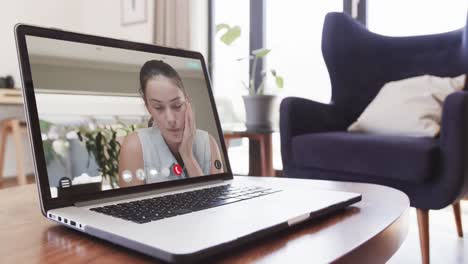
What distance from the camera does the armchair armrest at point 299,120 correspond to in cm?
158

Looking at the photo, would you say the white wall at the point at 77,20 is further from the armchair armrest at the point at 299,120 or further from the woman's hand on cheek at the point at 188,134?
the woman's hand on cheek at the point at 188,134

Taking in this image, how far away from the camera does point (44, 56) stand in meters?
0.49

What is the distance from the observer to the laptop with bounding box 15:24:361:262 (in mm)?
357

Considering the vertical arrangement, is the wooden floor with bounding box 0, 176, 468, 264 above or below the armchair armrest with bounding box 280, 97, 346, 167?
below

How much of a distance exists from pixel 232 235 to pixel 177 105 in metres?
0.33

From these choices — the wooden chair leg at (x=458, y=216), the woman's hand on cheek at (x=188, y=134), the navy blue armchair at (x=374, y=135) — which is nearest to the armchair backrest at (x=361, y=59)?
the navy blue armchair at (x=374, y=135)

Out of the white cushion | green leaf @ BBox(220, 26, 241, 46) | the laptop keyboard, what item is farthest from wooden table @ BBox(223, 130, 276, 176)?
the laptop keyboard

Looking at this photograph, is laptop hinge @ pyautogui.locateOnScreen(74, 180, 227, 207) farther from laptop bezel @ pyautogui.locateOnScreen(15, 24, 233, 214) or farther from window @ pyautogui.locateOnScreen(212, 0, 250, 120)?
window @ pyautogui.locateOnScreen(212, 0, 250, 120)

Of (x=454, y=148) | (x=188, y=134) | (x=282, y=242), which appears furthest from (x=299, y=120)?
(x=282, y=242)

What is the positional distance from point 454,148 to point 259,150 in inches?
48.8

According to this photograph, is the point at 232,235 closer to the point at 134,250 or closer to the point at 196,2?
the point at 134,250

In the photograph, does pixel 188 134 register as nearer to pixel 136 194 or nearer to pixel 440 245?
pixel 136 194

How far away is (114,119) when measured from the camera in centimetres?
53

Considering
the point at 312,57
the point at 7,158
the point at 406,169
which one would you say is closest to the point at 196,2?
the point at 312,57
